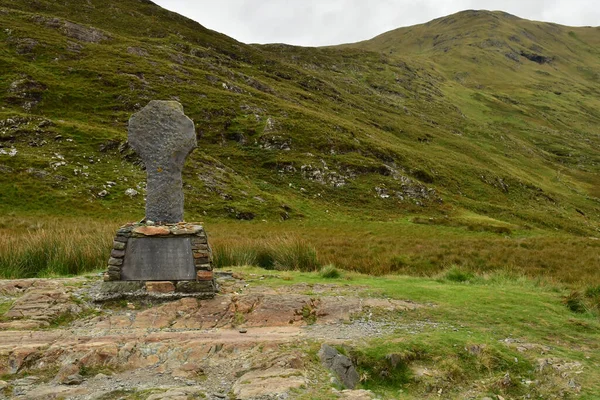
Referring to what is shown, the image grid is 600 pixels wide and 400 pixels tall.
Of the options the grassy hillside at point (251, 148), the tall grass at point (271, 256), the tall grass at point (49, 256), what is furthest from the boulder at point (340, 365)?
the grassy hillside at point (251, 148)

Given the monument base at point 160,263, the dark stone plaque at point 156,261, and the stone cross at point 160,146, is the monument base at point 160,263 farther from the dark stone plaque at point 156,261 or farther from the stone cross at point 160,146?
the stone cross at point 160,146

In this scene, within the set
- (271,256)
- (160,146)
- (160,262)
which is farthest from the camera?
(271,256)

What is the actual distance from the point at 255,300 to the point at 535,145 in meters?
124

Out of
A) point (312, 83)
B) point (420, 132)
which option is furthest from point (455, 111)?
point (312, 83)

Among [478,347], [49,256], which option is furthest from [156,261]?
[478,347]

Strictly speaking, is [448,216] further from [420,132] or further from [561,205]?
[420,132]

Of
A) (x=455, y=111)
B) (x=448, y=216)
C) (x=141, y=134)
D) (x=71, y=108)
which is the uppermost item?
(x=455, y=111)

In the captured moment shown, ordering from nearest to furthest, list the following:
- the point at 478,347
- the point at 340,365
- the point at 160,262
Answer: the point at 340,365 < the point at 478,347 < the point at 160,262

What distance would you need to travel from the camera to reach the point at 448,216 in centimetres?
4825

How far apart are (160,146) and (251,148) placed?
146 ft

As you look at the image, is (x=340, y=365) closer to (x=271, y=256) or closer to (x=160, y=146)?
(x=160, y=146)

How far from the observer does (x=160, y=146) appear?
11.2 m

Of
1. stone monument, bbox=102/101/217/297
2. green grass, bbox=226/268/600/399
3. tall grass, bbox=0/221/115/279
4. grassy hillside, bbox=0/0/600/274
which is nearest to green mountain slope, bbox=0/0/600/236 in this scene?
grassy hillside, bbox=0/0/600/274

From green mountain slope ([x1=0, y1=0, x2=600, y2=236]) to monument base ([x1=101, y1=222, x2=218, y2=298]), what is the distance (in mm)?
25140
